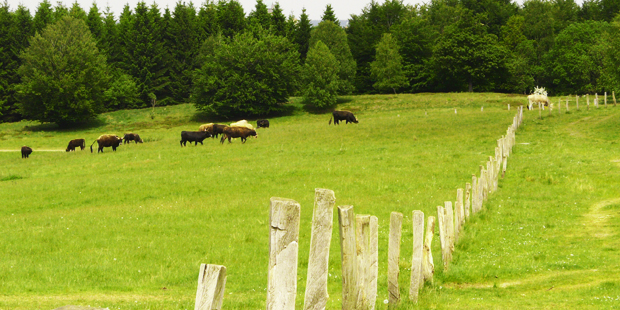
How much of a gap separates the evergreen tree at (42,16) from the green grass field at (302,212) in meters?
64.1

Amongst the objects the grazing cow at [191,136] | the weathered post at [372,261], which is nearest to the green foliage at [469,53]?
the grazing cow at [191,136]

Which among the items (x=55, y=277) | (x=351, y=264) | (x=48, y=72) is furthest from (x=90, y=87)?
(x=351, y=264)

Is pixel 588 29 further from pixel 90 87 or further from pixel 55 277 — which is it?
pixel 55 277

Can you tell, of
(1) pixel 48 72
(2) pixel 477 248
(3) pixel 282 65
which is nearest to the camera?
(2) pixel 477 248

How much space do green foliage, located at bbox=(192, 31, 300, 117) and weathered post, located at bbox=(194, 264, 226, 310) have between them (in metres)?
75.8

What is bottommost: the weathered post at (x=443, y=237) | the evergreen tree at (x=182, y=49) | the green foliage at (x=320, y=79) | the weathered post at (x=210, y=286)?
the weathered post at (x=443, y=237)

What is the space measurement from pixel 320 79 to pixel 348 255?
79.2 m

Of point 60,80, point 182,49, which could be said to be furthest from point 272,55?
point 60,80

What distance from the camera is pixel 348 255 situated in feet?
23.8

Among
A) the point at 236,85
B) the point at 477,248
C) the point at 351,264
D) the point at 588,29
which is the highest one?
the point at 588,29

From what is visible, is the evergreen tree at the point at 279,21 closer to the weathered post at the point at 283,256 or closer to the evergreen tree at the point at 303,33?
the evergreen tree at the point at 303,33

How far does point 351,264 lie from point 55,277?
9330mm

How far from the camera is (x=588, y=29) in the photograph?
9875 cm

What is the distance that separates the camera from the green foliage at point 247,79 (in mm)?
81188
